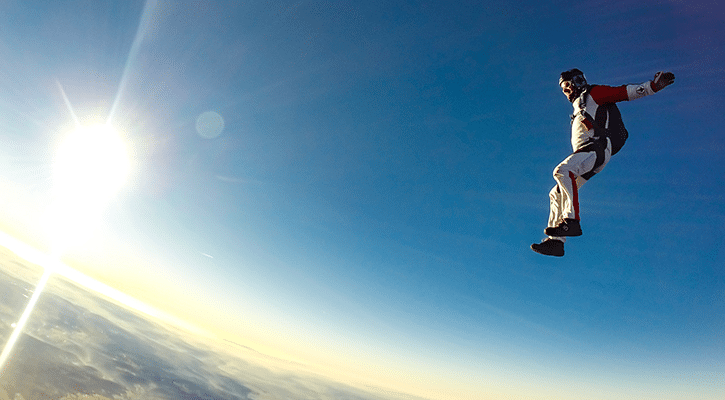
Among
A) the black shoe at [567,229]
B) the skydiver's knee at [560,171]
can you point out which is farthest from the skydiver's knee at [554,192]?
the black shoe at [567,229]

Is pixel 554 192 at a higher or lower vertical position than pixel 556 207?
higher

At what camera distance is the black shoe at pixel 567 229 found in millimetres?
3985

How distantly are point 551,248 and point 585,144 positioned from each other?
1709 mm

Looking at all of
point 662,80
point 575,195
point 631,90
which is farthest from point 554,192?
point 662,80

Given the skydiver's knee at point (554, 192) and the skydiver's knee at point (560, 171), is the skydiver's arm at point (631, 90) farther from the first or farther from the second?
the skydiver's knee at point (554, 192)

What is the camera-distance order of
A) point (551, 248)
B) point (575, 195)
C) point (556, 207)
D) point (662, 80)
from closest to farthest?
point (662, 80) → point (575, 195) → point (551, 248) → point (556, 207)

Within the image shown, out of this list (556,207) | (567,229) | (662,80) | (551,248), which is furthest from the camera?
(556,207)

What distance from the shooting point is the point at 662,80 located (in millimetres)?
3805

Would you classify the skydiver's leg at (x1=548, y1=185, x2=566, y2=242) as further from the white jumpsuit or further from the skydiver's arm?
the skydiver's arm

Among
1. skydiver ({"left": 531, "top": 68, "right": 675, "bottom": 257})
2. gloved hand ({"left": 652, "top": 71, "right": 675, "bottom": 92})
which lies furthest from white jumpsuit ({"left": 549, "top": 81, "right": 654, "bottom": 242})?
gloved hand ({"left": 652, "top": 71, "right": 675, "bottom": 92})

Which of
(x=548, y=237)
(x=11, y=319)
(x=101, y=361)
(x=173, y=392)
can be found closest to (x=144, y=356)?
(x=101, y=361)

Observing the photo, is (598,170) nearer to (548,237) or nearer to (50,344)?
(548,237)

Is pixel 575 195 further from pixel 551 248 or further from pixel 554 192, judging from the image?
pixel 551 248

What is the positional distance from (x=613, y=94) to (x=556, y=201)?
1767mm
